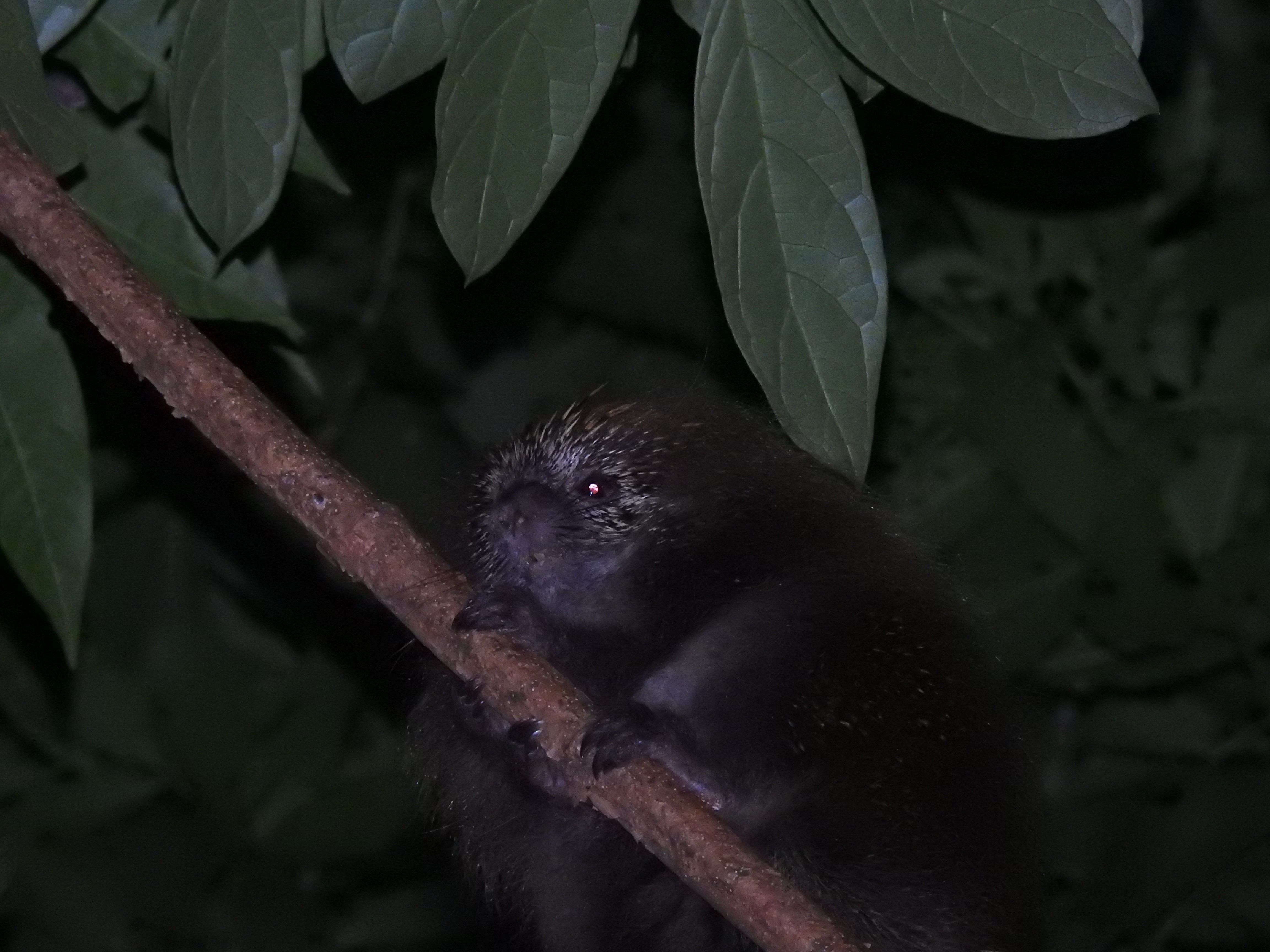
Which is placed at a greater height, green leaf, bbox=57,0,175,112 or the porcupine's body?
green leaf, bbox=57,0,175,112

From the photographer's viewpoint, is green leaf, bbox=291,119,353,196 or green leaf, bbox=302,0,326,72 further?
green leaf, bbox=291,119,353,196

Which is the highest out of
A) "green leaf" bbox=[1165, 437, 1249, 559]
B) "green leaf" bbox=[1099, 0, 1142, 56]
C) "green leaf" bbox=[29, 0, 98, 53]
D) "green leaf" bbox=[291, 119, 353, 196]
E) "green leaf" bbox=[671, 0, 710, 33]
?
"green leaf" bbox=[29, 0, 98, 53]

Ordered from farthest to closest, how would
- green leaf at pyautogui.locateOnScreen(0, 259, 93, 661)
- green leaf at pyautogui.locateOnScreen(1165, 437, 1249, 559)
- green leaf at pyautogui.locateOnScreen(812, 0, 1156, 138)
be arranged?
1. green leaf at pyautogui.locateOnScreen(1165, 437, 1249, 559)
2. green leaf at pyautogui.locateOnScreen(0, 259, 93, 661)
3. green leaf at pyautogui.locateOnScreen(812, 0, 1156, 138)

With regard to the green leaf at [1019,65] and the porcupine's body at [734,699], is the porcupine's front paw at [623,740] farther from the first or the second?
the green leaf at [1019,65]

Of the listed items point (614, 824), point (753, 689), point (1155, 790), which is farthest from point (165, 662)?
point (1155, 790)

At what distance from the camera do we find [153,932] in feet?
10.9

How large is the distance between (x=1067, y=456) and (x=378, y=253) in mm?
1648

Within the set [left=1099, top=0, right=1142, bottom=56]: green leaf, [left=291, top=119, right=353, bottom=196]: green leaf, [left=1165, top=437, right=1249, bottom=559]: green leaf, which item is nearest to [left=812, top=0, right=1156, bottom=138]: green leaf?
[left=1099, top=0, right=1142, bottom=56]: green leaf

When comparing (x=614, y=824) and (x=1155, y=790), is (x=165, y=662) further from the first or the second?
(x=1155, y=790)

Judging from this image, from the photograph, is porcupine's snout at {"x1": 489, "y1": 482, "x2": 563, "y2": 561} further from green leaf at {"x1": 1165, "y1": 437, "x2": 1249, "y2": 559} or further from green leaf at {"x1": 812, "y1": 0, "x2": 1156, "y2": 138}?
green leaf at {"x1": 1165, "y1": 437, "x2": 1249, "y2": 559}

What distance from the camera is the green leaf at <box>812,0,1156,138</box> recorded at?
1.30 meters

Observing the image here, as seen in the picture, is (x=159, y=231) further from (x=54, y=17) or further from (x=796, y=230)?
(x=796, y=230)

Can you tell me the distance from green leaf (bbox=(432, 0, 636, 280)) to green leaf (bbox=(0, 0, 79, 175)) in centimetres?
45

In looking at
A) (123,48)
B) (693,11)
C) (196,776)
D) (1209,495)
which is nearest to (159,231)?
(123,48)
